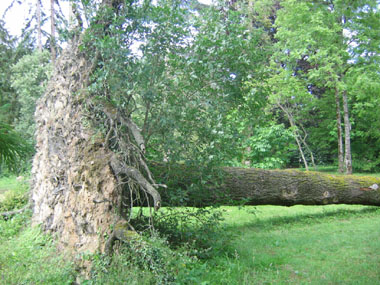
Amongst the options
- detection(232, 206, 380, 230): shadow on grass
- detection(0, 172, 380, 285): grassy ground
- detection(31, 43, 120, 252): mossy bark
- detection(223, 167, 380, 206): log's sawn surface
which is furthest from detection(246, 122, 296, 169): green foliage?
detection(31, 43, 120, 252): mossy bark

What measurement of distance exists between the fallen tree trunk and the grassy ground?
0.60 meters

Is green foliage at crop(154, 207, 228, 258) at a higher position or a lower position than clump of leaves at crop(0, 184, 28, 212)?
lower

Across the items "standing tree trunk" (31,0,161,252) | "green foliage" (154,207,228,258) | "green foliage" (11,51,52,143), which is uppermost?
"green foliage" (11,51,52,143)

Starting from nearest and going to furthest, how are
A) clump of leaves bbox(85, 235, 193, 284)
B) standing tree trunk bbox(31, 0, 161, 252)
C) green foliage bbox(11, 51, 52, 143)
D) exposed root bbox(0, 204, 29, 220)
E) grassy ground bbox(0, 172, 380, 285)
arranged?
clump of leaves bbox(85, 235, 193, 284), grassy ground bbox(0, 172, 380, 285), standing tree trunk bbox(31, 0, 161, 252), exposed root bbox(0, 204, 29, 220), green foliage bbox(11, 51, 52, 143)

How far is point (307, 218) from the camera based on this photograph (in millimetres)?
8539

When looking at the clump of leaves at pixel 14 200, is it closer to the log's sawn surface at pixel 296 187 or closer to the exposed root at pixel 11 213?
the exposed root at pixel 11 213

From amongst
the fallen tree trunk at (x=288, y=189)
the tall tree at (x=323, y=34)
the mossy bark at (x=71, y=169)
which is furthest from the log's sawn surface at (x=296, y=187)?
the tall tree at (x=323, y=34)

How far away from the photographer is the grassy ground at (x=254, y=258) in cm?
355

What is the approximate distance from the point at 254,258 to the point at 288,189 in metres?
3.42

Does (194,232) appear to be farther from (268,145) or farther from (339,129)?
(339,129)

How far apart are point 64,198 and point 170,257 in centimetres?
217

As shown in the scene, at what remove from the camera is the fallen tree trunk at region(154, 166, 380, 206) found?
673 centimetres

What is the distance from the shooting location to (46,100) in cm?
627

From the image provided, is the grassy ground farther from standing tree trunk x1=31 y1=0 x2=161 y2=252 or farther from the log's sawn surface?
the log's sawn surface
